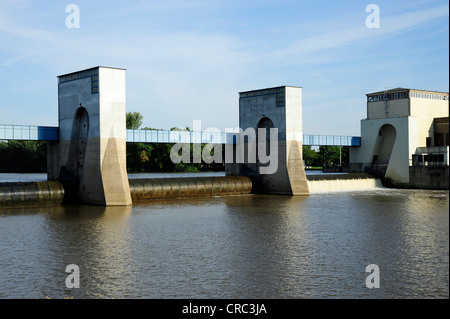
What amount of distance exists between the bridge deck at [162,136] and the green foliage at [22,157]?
5372cm

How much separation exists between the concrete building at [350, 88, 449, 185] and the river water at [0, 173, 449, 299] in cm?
2662

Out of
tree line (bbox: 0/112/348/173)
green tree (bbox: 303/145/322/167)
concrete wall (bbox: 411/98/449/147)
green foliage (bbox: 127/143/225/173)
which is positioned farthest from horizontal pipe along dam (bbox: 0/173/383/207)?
green tree (bbox: 303/145/322/167)

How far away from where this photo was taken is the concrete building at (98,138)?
3559 cm

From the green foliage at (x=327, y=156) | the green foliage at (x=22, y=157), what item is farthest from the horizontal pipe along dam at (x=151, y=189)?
the green foliage at (x=327, y=156)

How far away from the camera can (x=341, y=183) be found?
53438mm

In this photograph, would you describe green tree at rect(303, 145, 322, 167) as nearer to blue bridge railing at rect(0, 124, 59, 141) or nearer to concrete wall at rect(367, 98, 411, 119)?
concrete wall at rect(367, 98, 411, 119)

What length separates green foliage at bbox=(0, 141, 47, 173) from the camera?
94125mm

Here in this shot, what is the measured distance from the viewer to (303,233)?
75.7 feet

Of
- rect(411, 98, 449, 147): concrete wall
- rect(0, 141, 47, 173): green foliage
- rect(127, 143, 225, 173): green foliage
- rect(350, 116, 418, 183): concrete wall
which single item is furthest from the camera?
rect(127, 143, 225, 173): green foliage

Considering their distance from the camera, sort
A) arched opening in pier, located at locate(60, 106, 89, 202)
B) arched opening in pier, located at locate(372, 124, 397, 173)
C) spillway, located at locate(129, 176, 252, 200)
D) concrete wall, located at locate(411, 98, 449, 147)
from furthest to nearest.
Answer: arched opening in pier, located at locate(372, 124, 397, 173) < concrete wall, located at locate(411, 98, 449, 147) < spillway, located at locate(129, 176, 252, 200) < arched opening in pier, located at locate(60, 106, 89, 202)

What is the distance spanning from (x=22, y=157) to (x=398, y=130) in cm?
7026

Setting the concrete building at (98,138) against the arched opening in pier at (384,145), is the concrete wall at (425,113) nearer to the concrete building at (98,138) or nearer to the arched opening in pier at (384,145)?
the arched opening in pier at (384,145)

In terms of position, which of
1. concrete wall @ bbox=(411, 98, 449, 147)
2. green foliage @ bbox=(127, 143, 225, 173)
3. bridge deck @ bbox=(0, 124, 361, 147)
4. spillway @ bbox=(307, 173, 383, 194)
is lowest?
spillway @ bbox=(307, 173, 383, 194)

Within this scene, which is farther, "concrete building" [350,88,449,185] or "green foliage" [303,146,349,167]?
"green foliage" [303,146,349,167]
